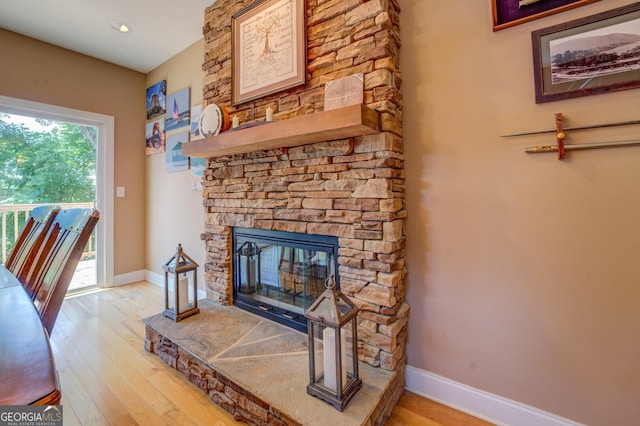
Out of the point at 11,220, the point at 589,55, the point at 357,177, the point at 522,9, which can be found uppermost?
the point at 522,9

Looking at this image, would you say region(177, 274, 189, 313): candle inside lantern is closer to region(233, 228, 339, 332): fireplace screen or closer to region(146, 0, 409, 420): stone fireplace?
region(233, 228, 339, 332): fireplace screen

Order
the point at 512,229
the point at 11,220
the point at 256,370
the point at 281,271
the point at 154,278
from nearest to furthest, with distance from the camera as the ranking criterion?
the point at 512,229
the point at 256,370
the point at 281,271
the point at 11,220
the point at 154,278

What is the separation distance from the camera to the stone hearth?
1237 millimetres

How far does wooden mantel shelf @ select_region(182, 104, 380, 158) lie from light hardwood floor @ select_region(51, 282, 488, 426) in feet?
4.88

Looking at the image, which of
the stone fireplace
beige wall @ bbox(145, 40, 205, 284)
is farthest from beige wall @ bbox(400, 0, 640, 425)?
beige wall @ bbox(145, 40, 205, 284)

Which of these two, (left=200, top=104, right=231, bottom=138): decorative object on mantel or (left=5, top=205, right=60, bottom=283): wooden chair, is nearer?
(left=5, top=205, right=60, bottom=283): wooden chair

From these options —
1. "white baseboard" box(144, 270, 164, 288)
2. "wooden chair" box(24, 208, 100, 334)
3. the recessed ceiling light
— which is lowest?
"white baseboard" box(144, 270, 164, 288)

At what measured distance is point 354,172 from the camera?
1.58m

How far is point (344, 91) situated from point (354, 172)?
0.46 m

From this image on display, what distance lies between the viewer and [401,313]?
154 centimetres

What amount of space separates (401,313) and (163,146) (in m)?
3.20

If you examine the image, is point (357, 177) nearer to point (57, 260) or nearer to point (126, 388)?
point (57, 260)

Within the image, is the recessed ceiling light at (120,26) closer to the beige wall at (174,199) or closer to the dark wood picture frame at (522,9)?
the beige wall at (174,199)

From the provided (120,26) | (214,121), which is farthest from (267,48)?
(120,26)
